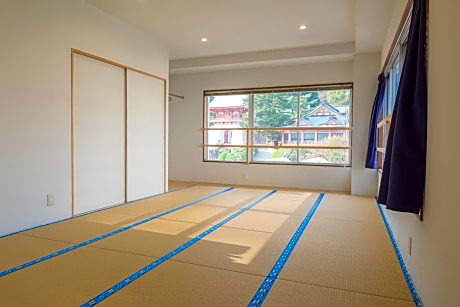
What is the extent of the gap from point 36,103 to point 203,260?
264 cm

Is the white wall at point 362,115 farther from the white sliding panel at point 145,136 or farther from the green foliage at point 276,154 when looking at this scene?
the white sliding panel at point 145,136

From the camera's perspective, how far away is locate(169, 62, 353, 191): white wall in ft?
21.9

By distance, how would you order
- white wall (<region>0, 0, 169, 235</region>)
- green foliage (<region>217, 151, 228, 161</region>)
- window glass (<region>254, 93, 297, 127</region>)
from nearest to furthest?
1. white wall (<region>0, 0, 169, 235</region>)
2. window glass (<region>254, 93, 297, 127</region>)
3. green foliage (<region>217, 151, 228, 161</region>)

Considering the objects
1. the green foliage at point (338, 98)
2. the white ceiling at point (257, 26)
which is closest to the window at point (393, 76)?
the white ceiling at point (257, 26)

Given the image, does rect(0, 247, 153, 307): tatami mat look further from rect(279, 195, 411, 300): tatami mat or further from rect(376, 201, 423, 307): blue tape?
rect(376, 201, 423, 307): blue tape

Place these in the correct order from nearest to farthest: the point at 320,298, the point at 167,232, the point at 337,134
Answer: the point at 320,298 < the point at 167,232 < the point at 337,134

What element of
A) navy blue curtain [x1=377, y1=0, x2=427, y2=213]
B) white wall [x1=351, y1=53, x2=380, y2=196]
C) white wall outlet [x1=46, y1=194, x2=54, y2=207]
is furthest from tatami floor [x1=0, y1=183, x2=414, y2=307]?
white wall [x1=351, y1=53, x2=380, y2=196]

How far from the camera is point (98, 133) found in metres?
4.61

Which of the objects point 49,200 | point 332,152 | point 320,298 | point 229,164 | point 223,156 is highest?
point 332,152

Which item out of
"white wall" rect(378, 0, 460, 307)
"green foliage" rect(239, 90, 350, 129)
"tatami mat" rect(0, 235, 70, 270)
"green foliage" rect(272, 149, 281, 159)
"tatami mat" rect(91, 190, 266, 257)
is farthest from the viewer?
"green foliage" rect(272, 149, 281, 159)

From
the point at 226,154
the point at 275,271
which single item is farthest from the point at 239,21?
the point at 275,271

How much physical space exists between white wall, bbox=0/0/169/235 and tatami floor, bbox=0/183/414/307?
371 mm

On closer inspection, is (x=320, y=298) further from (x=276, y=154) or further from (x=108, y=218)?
(x=276, y=154)

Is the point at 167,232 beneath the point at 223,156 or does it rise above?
beneath
